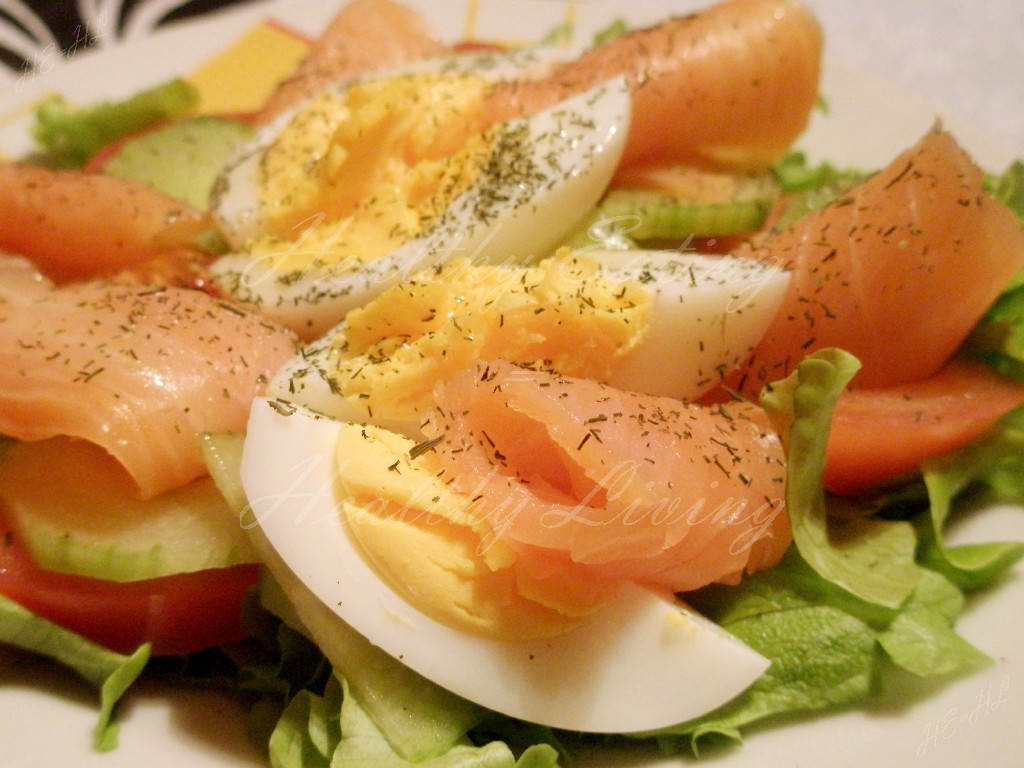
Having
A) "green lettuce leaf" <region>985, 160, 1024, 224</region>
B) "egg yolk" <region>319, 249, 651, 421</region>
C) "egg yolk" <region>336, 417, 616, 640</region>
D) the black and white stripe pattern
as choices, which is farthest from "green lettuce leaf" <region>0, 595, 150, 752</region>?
the black and white stripe pattern

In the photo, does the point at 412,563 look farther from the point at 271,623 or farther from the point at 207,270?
the point at 207,270

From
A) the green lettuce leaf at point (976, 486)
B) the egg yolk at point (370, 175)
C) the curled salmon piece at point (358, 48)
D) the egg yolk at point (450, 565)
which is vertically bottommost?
the green lettuce leaf at point (976, 486)

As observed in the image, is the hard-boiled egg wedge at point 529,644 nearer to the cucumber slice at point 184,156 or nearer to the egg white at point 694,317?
the egg white at point 694,317

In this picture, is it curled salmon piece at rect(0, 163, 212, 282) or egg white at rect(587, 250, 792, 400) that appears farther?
curled salmon piece at rect(0, 163, 212, 282)

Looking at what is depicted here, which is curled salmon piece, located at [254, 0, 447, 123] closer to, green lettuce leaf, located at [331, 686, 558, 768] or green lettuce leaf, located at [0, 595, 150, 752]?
green lettuce leaf, located at [0, 595, 150, 752]

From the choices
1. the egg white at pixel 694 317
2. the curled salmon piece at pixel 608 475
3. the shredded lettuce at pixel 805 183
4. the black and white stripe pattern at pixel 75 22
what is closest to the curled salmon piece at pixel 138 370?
the curled salmon piece at pixel 608 475

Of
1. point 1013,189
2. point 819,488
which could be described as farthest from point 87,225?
point 1013,189

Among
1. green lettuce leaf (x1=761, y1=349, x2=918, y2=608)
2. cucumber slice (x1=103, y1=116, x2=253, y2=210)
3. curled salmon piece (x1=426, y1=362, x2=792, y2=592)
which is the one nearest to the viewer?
curled salmon piece (x1=426, y1=362, x2=792, y2=592)

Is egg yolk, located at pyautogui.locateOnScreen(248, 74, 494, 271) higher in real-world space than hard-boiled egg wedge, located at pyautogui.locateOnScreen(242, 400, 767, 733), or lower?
higher
